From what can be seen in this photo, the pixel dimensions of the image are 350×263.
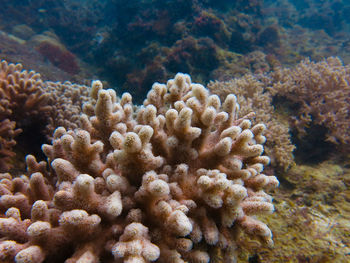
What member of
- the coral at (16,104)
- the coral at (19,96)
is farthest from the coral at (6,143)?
the coral at (19,96)

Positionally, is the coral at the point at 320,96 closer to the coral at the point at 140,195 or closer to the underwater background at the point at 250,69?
the underwater background at the point at 250,69

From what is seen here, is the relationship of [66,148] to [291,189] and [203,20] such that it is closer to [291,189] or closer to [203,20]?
[291,189]

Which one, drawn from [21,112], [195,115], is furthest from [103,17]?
[195,115]

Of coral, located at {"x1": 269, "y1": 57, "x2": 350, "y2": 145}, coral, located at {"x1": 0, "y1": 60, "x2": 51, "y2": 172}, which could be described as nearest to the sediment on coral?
coral, located at {"x1": 0, "y1": 60, "x2": 51, "y2": 172}

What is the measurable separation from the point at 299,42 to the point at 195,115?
820 inches

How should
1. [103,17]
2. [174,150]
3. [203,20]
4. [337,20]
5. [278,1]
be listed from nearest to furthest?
1. [174,150]
2. [203,20]
3. [103,17]
4. [337,20]
5. [278,1]

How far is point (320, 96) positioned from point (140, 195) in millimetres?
5454

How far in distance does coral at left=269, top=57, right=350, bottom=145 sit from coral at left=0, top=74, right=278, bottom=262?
3568 mm

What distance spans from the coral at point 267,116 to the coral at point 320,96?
1.49 ft

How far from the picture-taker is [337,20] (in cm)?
2383

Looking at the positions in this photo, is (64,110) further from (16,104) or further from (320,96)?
(320,96)

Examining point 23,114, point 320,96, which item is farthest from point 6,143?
point 320,96

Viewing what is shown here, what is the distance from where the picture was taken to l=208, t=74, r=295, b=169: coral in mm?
3841

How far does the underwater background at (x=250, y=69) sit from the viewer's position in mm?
2734
